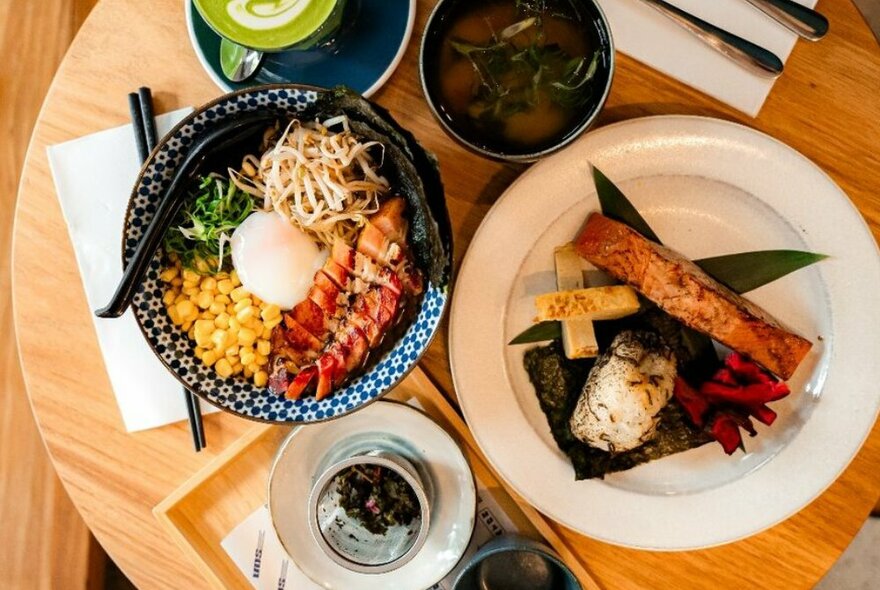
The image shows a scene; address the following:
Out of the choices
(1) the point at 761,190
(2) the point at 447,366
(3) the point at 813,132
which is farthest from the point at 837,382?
(2) the point at 447,366

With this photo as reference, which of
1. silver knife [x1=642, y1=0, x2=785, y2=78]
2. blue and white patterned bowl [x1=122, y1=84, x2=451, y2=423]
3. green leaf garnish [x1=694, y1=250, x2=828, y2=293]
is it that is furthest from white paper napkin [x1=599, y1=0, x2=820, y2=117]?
blue and white patterned bowl [x1=122, y1=84, x2=451, y2=423]

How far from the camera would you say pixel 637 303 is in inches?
63.3

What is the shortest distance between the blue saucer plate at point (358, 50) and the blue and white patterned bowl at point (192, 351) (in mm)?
189

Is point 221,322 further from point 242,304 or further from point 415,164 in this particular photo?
point 415,164

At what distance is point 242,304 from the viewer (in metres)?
1.58

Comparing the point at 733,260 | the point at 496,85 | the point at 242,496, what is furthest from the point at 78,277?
the point at 733,260

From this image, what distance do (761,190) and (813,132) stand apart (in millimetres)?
198

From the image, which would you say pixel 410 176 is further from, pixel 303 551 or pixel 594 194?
pixel 303 551

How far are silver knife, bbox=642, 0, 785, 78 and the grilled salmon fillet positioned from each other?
459 millimetres

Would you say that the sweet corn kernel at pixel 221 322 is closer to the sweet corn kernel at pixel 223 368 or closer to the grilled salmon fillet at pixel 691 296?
the sweet corn kernel at pixel 223 368

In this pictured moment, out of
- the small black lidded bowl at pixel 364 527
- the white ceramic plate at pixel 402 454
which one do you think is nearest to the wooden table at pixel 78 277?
the white ceramic plate at pixel 402 454

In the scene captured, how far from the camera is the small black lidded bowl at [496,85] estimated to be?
4.63ft

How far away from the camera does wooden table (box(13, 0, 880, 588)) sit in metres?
1.62

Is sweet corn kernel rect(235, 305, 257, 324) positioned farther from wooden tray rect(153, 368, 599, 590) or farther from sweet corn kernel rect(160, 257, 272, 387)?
wooden tray rect(153, 368, 599, 590)
